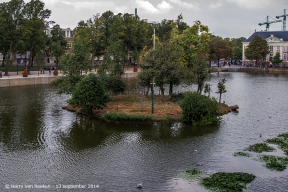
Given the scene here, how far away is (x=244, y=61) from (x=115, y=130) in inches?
3988

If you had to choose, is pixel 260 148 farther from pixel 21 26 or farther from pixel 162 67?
pixel 21 26

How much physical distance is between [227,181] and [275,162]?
13.9ft

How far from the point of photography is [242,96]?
4816cm

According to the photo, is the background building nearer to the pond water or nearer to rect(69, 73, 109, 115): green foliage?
the pond water

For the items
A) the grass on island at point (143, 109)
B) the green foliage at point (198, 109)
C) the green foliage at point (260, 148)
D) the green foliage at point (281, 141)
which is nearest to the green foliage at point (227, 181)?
the green foliage at point (260, 148)

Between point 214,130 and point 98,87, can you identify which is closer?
point 214,130

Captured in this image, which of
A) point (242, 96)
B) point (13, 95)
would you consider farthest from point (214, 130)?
point (13, 95)

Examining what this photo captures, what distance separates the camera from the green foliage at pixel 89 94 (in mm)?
31938

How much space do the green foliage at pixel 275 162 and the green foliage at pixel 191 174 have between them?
4.06m

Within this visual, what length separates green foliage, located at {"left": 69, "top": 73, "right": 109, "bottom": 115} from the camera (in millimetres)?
31938

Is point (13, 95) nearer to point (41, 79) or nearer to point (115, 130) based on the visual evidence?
point (41, 79)

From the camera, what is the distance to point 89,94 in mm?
31797

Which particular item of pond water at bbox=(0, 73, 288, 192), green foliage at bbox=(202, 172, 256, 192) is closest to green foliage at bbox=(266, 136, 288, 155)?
pond water at bbox=(0, 73, 288, 192)

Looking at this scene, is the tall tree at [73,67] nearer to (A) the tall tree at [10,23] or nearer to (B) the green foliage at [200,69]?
(B) the green foliage at [200,69]
